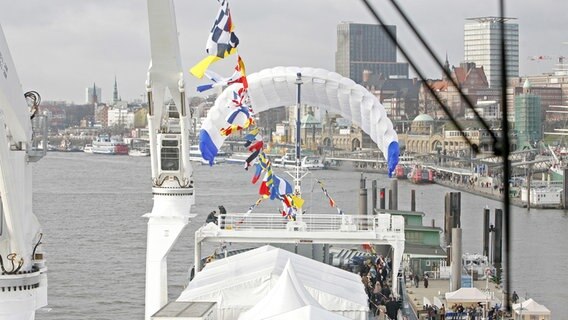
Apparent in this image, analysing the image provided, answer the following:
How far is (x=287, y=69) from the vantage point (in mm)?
21516

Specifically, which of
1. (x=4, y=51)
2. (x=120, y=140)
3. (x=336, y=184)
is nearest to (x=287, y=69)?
(x=4, y=51)

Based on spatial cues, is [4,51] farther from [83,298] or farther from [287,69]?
[83,298]

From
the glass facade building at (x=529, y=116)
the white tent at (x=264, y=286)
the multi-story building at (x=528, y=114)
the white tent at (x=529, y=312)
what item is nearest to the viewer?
the white tent at (x=264, y=286)

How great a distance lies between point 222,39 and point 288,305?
4.84 m

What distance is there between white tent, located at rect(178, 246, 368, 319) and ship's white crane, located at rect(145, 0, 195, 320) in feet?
1.70

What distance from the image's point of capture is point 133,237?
37.4 m

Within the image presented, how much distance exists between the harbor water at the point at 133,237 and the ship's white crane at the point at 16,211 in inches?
35.1

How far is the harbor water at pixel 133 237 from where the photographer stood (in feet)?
84.2

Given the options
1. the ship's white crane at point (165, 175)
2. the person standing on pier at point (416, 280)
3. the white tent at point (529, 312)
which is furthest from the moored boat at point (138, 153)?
the ship's white crane at point (165, 175)

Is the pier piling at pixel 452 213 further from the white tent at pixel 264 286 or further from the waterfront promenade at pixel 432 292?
the white tent at pixel 264 286

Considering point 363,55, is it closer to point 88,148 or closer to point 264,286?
point 88,148

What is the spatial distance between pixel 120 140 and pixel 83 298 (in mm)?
120564

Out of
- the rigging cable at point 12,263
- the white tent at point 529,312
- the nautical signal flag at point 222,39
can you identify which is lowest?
the white tent at point 529,312

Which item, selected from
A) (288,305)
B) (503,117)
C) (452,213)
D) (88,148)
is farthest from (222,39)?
(88,148)
